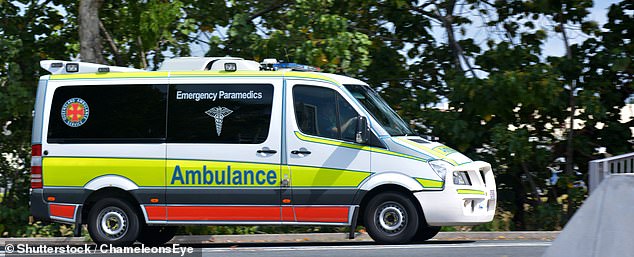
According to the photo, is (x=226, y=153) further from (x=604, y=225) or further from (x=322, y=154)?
(x=604, y=225)

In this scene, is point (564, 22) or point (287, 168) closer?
point (287, 168)

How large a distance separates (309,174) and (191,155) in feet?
4.89

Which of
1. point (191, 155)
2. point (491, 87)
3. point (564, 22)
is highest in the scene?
point (564, 22)

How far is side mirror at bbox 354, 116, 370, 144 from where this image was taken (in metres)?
11.7

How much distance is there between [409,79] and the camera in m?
17.8

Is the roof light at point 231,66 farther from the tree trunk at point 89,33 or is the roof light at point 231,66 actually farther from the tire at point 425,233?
the tree trunk at point 89,33

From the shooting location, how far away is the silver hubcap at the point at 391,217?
11.9 metres

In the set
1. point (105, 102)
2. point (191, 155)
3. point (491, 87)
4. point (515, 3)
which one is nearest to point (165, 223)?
point (191, 155)

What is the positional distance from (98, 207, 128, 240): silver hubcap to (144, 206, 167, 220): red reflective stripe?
36 cm

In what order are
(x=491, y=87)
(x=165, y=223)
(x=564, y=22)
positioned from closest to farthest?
(x=165, y=223), (x=491, y=87), (x=564, y=22)

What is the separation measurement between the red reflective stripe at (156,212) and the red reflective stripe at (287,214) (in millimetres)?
1518

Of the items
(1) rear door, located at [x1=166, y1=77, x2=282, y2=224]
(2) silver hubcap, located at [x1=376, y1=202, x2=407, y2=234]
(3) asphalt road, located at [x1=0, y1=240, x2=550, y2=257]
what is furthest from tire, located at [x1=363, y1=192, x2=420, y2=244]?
(1) rear door, located at [x1=166, y1=77, x2=282, y2=224]

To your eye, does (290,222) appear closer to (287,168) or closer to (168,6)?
(287,168)

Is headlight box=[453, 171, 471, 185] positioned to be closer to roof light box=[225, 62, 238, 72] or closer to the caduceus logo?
the caduceus logo
